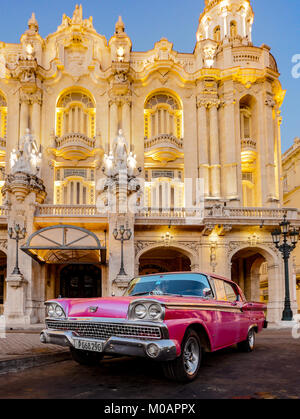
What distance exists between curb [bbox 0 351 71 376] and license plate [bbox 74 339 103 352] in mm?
1495

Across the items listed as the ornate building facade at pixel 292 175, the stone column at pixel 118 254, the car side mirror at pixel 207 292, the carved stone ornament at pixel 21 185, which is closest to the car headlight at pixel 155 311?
the car side mirror at pixel 207 292

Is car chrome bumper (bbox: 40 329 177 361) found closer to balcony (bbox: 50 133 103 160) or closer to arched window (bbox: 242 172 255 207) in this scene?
balcony (bbox: 50 133 103 160)

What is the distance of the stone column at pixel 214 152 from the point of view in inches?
969

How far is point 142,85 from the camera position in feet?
87.4

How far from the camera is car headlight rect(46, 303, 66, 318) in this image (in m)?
5.74

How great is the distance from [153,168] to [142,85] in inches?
237

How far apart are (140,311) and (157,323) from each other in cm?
34

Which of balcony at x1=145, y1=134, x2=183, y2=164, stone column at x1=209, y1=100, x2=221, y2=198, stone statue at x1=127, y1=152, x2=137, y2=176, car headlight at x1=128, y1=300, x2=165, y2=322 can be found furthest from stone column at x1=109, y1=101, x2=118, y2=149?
Result: car headlight at x1=128, y1=300, x2=165, y2=322

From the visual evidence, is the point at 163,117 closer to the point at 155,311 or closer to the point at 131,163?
the point at 131,163

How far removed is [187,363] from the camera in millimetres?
5141

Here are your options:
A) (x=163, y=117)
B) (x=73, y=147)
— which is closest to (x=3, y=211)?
(x=73, y=147)

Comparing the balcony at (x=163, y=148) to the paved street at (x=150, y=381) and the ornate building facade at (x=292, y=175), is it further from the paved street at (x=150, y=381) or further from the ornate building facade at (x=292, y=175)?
the paved street at (x=150, y=381)
